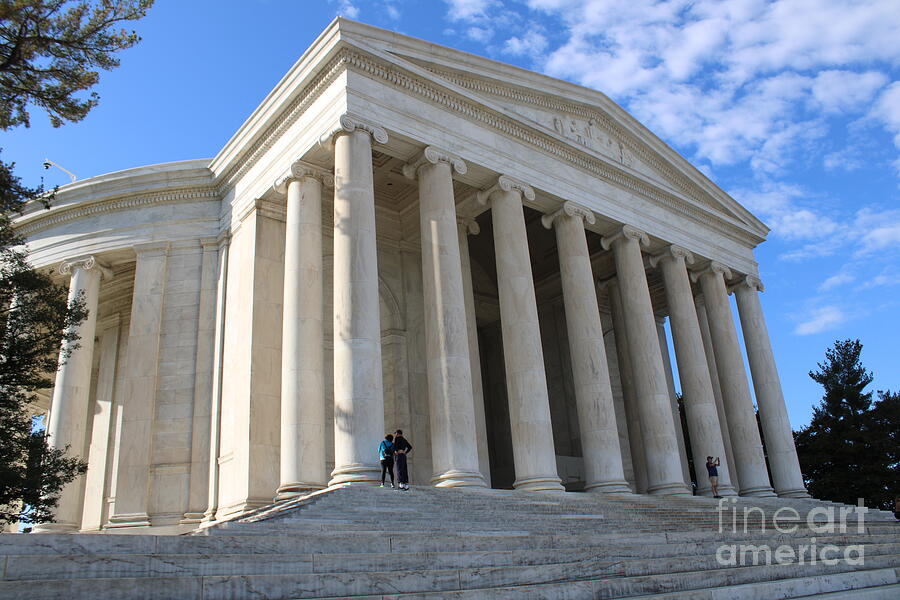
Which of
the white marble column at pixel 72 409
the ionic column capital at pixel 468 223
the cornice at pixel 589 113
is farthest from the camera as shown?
the ionic column capital at pixel 468 223

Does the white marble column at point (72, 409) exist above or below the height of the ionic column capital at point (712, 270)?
below

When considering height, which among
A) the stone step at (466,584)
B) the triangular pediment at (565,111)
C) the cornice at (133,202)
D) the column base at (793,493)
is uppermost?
the triangular pediment at (565,111)

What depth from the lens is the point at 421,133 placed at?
101 ft

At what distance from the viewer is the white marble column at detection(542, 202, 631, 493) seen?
3191cm

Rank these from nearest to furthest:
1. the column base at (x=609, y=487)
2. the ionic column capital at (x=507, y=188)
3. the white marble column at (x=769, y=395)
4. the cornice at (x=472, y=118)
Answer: the cornice at (x=472, y=118) → the column base at (x=609, y=487) → the ionic column capital at (x=507, y=188) → the white marble column at (x=769, y=395)

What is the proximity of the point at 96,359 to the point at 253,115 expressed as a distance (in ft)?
75.0

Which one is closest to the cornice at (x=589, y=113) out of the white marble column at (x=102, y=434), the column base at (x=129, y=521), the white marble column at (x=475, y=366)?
the white marble column at (x=475, y=366)

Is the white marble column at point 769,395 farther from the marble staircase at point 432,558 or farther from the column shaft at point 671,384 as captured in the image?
the marble staircase at point 432,558

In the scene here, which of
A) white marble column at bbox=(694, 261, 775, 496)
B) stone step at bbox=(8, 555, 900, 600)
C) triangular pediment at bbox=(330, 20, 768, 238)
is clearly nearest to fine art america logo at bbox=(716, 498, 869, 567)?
stone step at bbox=(8, 555, 900, 600)

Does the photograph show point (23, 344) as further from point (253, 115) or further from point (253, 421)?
point (253, 115)

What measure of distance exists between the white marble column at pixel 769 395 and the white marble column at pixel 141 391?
3404cm

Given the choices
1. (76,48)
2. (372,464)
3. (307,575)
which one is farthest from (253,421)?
(307,575)

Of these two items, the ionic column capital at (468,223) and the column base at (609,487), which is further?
the ionic column capital at (468,223)

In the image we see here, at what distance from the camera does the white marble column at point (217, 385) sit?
3169cm
